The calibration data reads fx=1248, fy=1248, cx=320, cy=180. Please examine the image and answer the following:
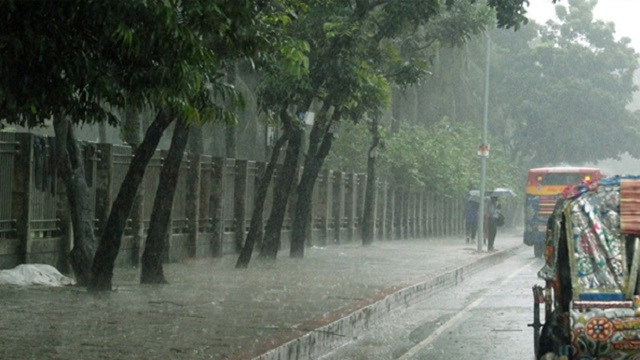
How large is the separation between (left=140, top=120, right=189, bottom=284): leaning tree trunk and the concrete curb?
11.2ft

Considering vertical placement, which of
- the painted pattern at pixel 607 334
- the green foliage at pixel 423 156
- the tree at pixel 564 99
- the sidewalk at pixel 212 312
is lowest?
the sidewalk at pixel 212 312

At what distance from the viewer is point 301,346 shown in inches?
508

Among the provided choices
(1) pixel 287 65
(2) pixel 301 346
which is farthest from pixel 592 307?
(1) pixel 287 65

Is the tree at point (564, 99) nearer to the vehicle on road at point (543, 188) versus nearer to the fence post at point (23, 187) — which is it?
the vehicle on road at point (543, 188)

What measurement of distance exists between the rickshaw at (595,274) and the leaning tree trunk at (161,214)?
367 inches

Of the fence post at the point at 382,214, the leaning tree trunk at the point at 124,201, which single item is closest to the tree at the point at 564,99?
the fence post at the point at 382,214

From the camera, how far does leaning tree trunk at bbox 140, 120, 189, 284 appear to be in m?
19.0

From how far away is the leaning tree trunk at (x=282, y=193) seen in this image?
2605 centimetres

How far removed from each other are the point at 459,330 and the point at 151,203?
35.2 ft

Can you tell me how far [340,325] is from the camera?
14.9 m

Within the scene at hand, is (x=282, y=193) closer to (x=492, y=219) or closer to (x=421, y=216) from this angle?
(x=492, y=219)

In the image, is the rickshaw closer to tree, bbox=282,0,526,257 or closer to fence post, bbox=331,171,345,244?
tree, bbox=282,0,526,257

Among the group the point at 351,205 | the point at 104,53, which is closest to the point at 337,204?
the point at 351,205

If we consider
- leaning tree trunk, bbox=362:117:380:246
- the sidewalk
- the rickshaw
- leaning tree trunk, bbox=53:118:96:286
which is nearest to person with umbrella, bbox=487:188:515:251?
leaning tree trunk, bbox=362:117:380:246
